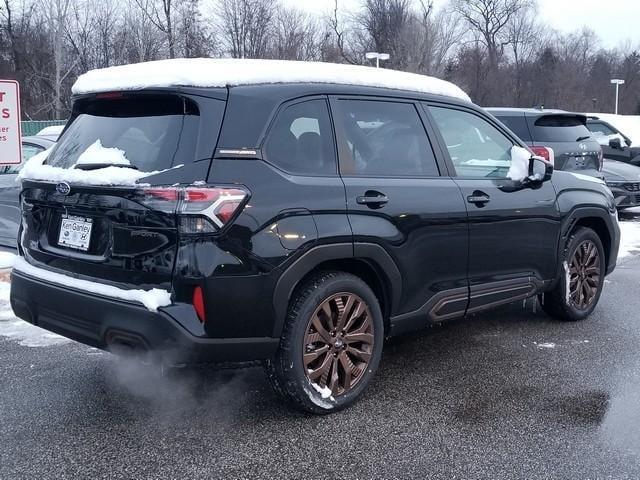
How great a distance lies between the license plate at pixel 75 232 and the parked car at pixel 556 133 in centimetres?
696

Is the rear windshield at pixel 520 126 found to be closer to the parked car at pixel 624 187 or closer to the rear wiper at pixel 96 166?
the parked car at pixel 624 187

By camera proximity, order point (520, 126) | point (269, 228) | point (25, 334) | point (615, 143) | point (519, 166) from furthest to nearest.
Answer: point (615, 143), point (520, 126), point (25, 334), point (519, 166), point (269, 228)

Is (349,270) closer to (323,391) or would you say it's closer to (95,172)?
(323,391)

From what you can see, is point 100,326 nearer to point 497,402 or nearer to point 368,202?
point 368,202

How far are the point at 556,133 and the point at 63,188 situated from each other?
7703mm

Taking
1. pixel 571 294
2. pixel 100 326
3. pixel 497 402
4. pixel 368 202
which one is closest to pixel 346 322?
pixel 368 202

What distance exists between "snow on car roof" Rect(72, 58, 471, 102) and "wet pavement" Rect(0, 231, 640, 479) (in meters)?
1.76

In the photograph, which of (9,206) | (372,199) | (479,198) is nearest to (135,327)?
(372,199)

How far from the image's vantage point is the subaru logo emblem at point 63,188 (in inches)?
139

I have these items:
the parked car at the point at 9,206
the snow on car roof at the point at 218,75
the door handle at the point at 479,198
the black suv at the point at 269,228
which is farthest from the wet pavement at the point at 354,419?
the parked car at the point at 9,206

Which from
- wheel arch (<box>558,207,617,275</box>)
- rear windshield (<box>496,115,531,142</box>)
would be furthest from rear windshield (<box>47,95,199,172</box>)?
rear windshield (<box>496,115,531,142</box>)

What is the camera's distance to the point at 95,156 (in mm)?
3570

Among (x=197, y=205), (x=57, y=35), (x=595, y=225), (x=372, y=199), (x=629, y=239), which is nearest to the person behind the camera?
(x=197, y=205)

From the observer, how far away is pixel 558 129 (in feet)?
31.6
